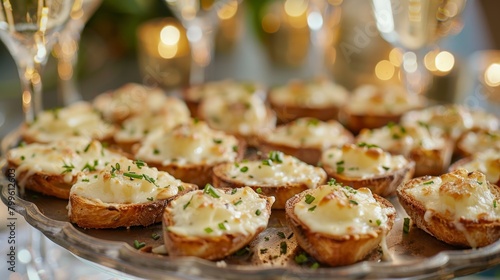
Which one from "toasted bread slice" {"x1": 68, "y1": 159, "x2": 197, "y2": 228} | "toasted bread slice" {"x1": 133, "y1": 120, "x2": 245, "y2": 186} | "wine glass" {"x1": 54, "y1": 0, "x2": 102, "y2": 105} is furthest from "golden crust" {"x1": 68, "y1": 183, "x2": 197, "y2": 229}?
"wine glass" {"x1": 54, "y1": 0, "x2": 102, "y2": 105}

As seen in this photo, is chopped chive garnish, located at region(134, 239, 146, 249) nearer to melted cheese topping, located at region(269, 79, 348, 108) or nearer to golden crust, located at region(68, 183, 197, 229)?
golden crust, located at region(68, 183, 197, 229)

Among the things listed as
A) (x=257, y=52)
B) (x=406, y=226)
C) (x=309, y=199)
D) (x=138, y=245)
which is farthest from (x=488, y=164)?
(x=257, y=52)

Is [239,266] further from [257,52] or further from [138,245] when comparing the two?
[257,52]

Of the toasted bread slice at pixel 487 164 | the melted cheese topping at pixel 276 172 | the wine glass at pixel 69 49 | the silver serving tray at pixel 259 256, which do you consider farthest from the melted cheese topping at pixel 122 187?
the wine glass at pixel 69 49

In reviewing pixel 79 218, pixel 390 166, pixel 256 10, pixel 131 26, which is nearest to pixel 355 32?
pixel 256 10

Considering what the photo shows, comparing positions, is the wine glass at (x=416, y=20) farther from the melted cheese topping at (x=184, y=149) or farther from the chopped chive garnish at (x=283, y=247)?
the chopped chive garnish at (x=283, y=247)

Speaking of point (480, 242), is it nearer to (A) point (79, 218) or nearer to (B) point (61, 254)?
(A) point (79, 218)
